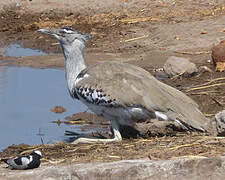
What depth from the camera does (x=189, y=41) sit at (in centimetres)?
1435

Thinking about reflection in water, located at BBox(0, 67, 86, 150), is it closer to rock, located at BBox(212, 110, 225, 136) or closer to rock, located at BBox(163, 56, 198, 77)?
rock, located at BBox(163, 56, 198, 77)

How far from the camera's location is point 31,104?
1075 centimetres

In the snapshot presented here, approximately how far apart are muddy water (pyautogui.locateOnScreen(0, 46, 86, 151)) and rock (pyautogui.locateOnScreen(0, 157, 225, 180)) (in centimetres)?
240

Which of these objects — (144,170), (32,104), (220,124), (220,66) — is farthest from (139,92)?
(220,66)

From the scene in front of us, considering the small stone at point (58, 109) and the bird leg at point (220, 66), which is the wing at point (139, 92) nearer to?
the small stone at point (58, 109)

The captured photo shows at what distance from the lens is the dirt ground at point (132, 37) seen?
782 centimetres

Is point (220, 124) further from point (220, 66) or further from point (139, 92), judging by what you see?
point (220, 66)

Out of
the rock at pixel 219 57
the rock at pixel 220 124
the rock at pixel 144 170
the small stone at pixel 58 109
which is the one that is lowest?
the rock at pixel 144 170

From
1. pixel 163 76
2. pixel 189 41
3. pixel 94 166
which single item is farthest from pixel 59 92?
pixel 94 166

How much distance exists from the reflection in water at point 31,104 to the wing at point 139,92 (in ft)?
4.28

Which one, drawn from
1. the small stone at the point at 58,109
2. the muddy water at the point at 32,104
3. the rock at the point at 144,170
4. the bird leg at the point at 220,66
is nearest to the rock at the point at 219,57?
the bird leg at the point at 220,66

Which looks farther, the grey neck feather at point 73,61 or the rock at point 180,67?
the rock at point 180,67

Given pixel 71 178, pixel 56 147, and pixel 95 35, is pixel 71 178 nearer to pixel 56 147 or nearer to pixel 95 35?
pixel 56 147

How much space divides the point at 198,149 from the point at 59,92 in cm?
458
